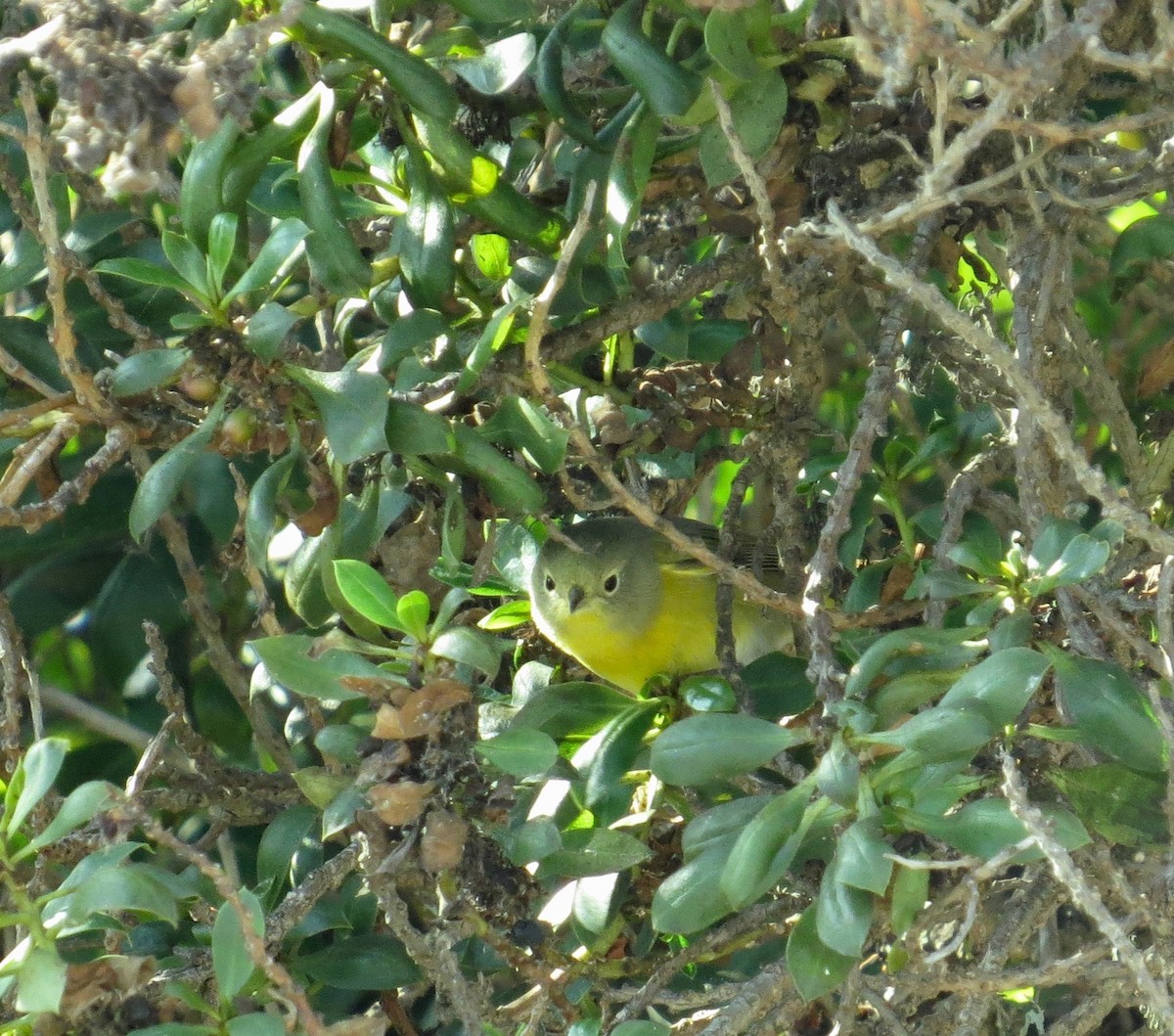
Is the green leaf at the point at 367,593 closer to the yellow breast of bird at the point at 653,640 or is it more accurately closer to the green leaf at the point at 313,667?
the green leaf at the point at 313,667

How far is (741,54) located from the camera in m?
1.85

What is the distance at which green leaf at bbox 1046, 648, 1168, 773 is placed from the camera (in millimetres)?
1795

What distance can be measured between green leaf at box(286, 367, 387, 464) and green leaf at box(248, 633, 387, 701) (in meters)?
0.27

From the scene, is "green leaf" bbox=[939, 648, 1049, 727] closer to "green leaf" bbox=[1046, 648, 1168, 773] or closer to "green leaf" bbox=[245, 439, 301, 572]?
"green leaf" bbox=[1046, 648, 1168, 773]

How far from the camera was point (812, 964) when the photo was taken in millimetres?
1780

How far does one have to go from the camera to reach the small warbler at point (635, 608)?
334 cm

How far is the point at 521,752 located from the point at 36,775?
0.67 meters

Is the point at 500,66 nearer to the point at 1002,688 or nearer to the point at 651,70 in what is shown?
the point at 651,70

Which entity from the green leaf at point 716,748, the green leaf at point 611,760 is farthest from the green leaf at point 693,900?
the green leaf at point 611,760

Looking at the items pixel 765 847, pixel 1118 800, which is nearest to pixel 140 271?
pixel 765 847

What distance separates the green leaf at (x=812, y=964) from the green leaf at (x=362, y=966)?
2.79 feet

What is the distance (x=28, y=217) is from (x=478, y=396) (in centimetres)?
87

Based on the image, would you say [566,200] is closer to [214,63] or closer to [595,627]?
[214,63]

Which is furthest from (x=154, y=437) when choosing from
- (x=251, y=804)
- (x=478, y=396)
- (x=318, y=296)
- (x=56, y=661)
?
(x=56, y=661)
